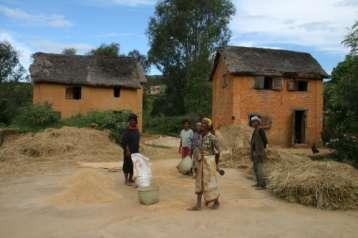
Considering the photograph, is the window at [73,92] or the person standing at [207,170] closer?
the person standing at [207,170]

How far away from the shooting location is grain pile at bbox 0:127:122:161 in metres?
17.2

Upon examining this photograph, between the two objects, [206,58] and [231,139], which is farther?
[206,58]

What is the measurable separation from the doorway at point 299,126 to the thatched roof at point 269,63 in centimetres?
223

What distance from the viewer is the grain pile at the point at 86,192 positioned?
375 inches

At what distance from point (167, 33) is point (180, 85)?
4703 mm

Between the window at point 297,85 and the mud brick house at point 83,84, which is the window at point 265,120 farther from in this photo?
the mud brick house at point 83,84

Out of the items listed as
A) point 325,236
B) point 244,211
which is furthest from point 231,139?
point 325,236

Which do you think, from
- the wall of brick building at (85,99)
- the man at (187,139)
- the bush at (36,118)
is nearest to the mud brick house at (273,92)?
the wall of brick building at (85,99)

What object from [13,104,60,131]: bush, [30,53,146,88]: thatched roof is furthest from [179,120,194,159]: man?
[30,53,146,88]: thatched roof

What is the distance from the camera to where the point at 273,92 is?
26812 mm

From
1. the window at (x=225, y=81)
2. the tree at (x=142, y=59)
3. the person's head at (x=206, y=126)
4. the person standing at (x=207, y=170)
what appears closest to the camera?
the person standing at (x=207, y=170)

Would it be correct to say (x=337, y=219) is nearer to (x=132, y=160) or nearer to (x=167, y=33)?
(x=132, y=160)

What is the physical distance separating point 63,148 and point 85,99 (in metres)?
11.8

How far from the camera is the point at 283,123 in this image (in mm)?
26953
